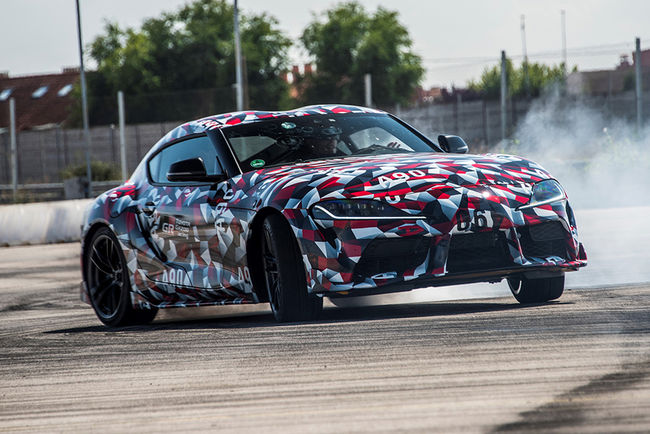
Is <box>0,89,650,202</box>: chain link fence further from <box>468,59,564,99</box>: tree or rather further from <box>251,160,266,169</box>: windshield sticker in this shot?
<box>251,160,266,169</box>: windshield sticker

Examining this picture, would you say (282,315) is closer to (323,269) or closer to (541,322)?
(323,269)

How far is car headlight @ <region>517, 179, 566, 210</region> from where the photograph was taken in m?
6.80

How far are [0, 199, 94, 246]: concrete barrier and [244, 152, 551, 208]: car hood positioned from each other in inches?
548

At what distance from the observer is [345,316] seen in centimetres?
744

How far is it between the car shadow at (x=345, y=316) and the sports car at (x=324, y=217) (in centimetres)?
17

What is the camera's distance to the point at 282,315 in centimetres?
689

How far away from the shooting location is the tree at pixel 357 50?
193 feet

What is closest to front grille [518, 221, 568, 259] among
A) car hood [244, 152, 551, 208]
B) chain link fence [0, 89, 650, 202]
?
car hood [244, 152, 551, 208]

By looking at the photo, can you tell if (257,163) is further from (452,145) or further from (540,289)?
(540,289)

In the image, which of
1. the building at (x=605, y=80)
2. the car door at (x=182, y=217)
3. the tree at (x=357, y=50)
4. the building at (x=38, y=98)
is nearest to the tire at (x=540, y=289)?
the car door at (x=182, y=217)

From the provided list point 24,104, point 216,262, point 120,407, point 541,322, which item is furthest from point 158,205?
point 24,104

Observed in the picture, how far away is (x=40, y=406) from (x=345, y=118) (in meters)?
3.75

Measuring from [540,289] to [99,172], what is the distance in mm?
32829

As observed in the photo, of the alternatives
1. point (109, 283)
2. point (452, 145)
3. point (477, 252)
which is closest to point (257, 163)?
point (452, 145)
